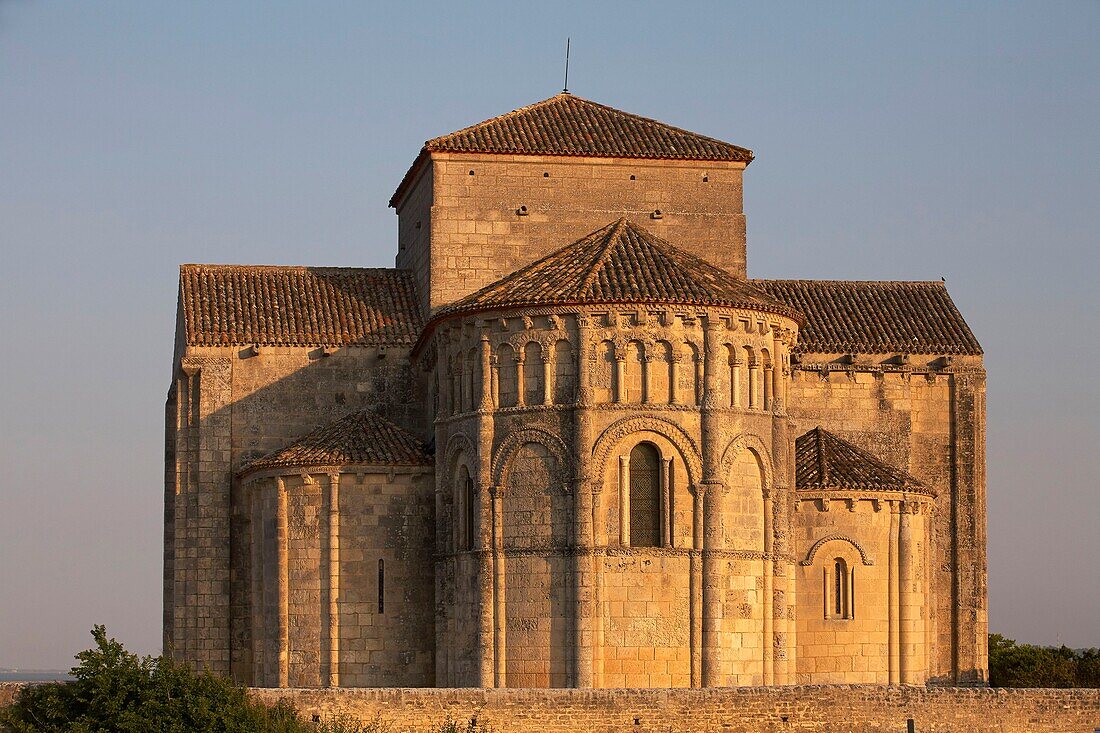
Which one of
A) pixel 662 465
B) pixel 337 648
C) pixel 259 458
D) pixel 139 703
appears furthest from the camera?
pixel 259 458

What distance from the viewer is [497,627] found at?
122 ft

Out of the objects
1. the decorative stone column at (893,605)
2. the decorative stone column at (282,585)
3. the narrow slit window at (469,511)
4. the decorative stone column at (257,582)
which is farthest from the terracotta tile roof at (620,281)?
the decorative stone column at (257,582)

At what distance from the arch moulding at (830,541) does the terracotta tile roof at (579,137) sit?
9.10 meters

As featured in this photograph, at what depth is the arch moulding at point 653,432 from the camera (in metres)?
37.0

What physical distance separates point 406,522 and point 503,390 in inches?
159

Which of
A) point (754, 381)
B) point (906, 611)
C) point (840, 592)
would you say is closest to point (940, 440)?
point (906, 611)

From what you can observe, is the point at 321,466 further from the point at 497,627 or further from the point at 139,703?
the point at 139,703

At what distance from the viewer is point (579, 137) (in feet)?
146

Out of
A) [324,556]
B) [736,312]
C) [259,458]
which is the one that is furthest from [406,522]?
[736,312]

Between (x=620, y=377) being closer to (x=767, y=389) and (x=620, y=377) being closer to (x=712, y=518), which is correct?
(x=712, y=518)

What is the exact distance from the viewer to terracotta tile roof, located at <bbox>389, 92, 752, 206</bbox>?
43.9m

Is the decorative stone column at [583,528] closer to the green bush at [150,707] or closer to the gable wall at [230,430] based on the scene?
the green bush at [150,707]

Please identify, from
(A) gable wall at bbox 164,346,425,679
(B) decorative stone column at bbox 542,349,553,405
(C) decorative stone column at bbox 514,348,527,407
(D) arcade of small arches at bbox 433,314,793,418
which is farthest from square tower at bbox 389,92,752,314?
(B) decorative stone column at bbox 542,349,553,405

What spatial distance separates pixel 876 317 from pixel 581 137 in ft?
27.7
